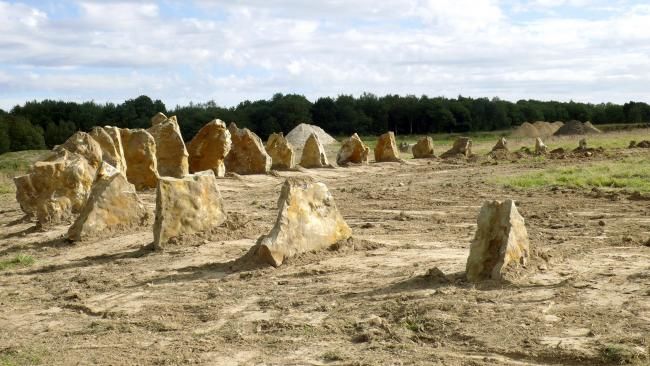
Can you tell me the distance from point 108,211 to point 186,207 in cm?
151

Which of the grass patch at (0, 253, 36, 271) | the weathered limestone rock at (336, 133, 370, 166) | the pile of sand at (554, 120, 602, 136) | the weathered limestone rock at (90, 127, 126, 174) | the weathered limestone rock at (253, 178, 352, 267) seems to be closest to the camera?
the weathered limestone rock at (253, 178, 352, 267)

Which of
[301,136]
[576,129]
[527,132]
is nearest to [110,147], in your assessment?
[301,136]

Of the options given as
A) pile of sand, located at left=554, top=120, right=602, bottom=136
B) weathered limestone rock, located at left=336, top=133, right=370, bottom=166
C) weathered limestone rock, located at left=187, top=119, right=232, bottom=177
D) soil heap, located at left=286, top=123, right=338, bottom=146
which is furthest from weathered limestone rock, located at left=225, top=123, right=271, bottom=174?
pile of sand, located at left=554, top=120, right=602, bottom=136

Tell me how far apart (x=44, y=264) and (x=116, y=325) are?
330 cm

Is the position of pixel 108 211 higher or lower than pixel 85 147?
lower

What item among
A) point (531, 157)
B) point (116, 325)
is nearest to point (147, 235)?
point (116, 325)

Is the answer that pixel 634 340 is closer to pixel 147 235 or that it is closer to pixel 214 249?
pixel 214 249

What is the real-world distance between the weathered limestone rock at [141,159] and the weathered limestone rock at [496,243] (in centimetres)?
1117

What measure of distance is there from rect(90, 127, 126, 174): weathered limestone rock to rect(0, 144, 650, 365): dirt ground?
177 inches

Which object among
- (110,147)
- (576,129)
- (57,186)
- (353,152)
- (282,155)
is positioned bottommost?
(576,129)

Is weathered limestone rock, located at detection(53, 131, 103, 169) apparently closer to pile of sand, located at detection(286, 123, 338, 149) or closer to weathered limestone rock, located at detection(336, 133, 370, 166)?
weathered limestone rock, located at detection(336, 133, 370, 166)

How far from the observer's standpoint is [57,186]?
1296cm

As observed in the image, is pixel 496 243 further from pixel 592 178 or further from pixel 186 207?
pixel 592 178

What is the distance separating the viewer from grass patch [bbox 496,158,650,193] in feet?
54.8
